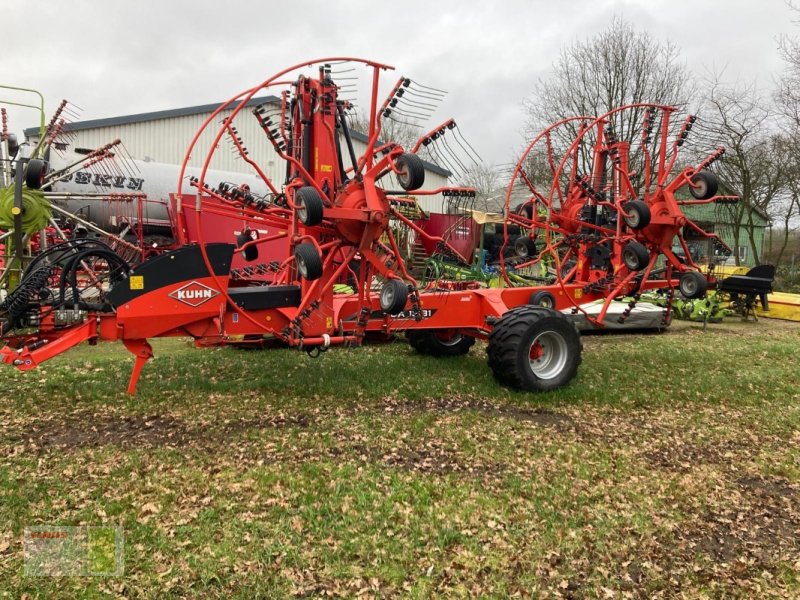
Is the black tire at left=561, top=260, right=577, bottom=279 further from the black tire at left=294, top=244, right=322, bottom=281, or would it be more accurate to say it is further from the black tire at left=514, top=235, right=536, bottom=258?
the black tire at left=294, top=244, right=322, bottom=281

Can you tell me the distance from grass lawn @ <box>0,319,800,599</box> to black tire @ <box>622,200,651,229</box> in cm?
199

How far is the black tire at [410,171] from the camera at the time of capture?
506 cm

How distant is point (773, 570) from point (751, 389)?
432 cm

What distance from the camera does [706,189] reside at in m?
7.66

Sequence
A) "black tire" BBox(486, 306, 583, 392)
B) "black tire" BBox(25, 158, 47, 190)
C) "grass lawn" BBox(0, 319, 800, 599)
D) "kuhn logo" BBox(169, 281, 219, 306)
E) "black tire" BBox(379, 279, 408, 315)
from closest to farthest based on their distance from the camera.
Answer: "grass lawn" BBox(0, 319, 800, 599)
"kuhn logo" BBox(169, 281, 219, 306)
"black tire" BBox(379, 279, 408, 315)
"black tire" BBox(25, 158, 47, 190)
"black tire" BBox(486, 306, 583, 392)

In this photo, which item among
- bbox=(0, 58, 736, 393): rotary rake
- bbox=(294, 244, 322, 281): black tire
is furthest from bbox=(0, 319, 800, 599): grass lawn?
bbox=(294, 244, 322, 281): black tire

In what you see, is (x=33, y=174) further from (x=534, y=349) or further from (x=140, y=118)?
(x=140, y=118)

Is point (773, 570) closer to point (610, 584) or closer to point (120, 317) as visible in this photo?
point (610, 584)

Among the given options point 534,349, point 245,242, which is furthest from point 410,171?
point 534,349

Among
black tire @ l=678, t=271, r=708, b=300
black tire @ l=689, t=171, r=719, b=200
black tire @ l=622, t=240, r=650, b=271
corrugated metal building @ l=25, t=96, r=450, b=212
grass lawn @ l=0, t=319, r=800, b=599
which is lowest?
grass lawn @ l=0, t=319, r=800, b=599

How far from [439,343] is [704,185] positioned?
418 cm

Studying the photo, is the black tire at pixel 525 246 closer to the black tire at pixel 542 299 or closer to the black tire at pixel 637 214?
the black tire at pixel 542 299

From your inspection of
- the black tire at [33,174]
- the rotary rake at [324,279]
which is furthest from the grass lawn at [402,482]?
the black tire at [33,174]

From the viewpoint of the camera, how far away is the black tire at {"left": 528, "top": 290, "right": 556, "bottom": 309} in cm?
751
